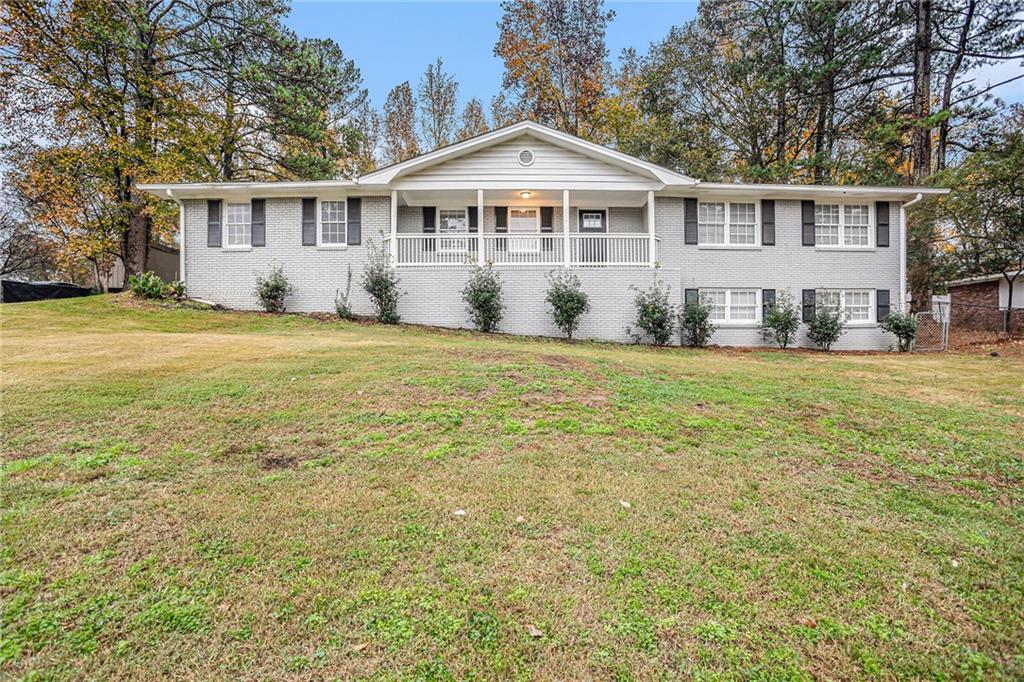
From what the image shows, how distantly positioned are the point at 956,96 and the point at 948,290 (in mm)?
7439

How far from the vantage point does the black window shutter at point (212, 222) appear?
14586 millimetres

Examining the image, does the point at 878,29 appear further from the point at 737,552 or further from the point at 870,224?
the point at 737,552

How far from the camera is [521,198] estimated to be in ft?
50.5

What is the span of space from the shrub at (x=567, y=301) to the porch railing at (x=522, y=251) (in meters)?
0.55

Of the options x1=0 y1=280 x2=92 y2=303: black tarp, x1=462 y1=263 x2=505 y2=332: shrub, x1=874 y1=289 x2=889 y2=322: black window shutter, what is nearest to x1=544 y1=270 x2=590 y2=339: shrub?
x1=462 y1=263 x2=505 y2=332: shrub

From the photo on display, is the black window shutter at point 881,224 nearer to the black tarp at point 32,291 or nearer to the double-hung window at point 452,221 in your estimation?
the double-hung window at point 452,221

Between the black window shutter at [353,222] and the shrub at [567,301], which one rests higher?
the black window shutter at [353,222]

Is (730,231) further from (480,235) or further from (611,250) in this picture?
(480,235)

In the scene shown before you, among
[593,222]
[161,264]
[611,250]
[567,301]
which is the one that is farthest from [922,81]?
[161,264]

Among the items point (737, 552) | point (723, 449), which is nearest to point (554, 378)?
point (723, 449)

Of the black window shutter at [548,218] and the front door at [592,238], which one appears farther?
the black window shutter at [548,218]

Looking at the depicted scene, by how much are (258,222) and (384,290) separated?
465 centimetres

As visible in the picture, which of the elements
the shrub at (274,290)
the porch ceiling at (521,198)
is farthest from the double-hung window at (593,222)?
the shrub at (274,290)

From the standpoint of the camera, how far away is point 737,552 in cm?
303
